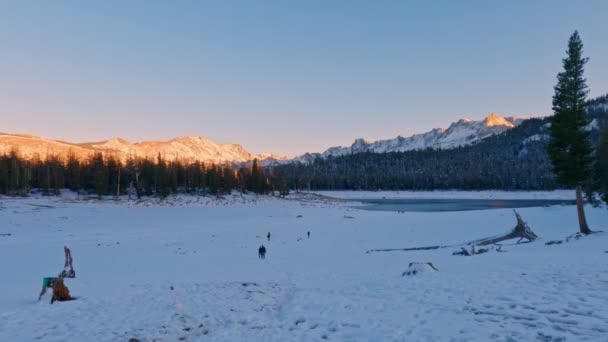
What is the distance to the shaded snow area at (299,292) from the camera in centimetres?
900

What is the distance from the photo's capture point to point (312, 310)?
11.4 meters

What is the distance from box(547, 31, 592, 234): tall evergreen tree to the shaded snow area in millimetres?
7154

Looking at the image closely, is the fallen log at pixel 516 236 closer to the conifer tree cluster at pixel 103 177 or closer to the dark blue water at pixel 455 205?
the dark blue water at pixel 455 205

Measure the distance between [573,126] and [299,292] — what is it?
27.6m

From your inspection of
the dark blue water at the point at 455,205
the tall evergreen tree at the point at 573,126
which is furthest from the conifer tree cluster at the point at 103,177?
the tall evergreen tree at the point at 573,126

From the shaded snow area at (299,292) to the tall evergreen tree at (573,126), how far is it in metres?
7.15

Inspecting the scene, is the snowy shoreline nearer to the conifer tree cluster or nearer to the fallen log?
the conifer tree cluster

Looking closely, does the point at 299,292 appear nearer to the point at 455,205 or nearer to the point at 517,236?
the point at 517,236

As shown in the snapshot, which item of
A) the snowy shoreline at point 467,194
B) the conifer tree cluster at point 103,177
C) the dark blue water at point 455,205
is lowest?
the dark blue water at point 455,205

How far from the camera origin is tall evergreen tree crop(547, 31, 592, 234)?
89.1 feet

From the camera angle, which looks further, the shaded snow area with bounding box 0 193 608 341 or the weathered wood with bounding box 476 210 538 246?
the weathered wood with bounding box 476 210 538 246

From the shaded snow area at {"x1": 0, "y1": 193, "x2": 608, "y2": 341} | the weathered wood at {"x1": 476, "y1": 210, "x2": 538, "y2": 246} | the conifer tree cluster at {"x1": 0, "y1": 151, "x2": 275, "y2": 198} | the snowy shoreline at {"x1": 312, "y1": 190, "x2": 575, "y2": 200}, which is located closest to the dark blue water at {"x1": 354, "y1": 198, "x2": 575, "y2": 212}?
the snowy shoreline at {"x1": 312, "y1": 190, "x2": 575, "y2": 200}

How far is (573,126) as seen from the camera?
2728 cm

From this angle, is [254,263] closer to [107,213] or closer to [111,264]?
[111,264]
